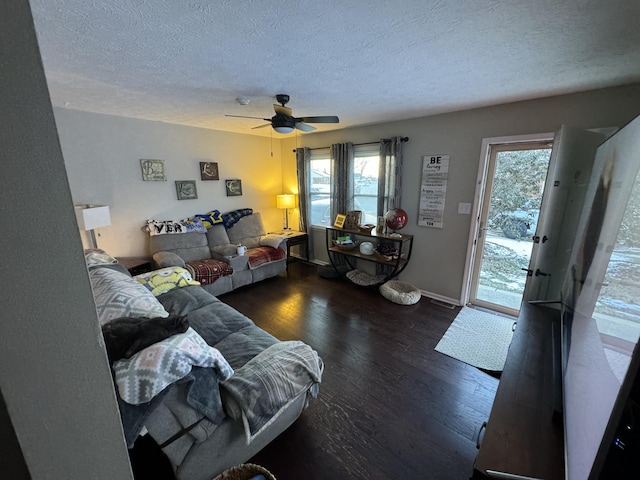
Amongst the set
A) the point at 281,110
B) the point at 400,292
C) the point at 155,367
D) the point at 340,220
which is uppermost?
the point at 281,110

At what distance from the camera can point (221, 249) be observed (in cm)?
376

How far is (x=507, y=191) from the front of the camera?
286cm

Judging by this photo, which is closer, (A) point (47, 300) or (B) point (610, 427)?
(A) point (47, 300)

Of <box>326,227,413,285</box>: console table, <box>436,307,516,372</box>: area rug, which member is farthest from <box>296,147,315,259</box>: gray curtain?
<box>436,307,516,372</box>: area rug

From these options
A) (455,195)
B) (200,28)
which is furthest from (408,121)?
(200,28)

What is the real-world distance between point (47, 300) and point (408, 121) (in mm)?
3647

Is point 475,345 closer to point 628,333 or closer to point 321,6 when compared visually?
point 628,333

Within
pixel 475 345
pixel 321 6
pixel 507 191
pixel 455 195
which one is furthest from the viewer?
pixel 455 195

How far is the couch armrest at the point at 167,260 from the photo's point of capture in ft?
10.2

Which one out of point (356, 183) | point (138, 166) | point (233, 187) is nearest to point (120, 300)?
point (138, 166)

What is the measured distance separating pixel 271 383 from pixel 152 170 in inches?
133

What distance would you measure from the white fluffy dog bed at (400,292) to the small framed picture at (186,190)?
3.09 metres

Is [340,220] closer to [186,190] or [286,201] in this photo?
[286,201]

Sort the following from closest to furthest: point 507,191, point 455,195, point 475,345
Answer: point 475,345, point 507,191, point 455,195
